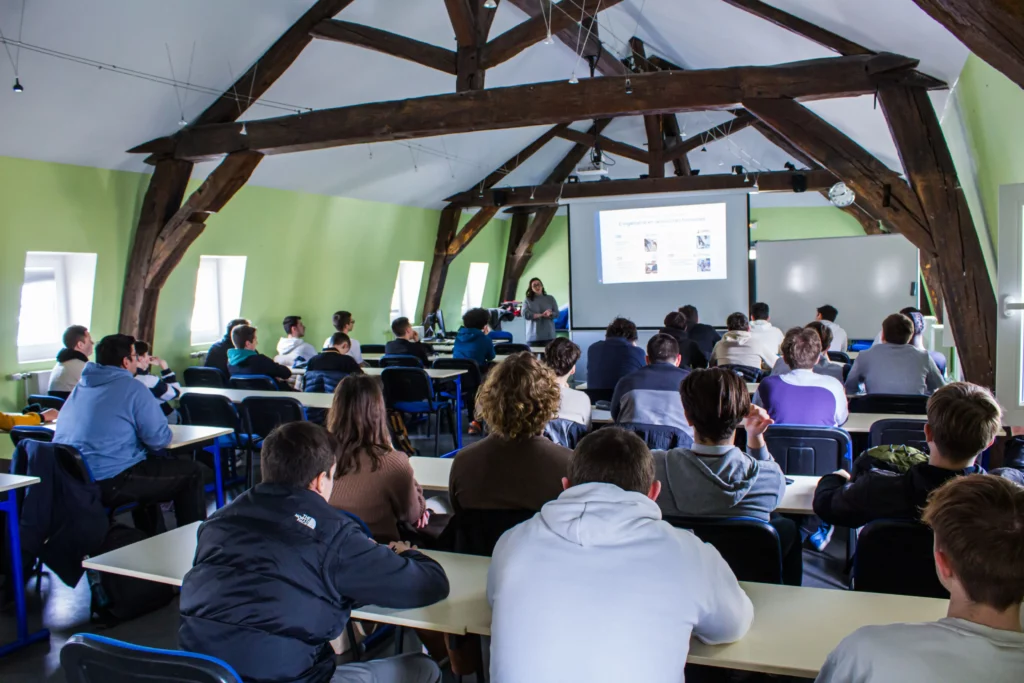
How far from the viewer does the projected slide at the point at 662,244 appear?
8.66 metres

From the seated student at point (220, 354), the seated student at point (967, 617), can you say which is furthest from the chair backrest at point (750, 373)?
the seated student at point (967, 617)

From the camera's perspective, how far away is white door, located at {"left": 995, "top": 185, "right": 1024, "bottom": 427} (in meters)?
3.74

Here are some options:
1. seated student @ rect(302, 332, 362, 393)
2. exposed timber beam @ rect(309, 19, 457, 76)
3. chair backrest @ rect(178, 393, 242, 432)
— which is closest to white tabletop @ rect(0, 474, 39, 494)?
chair backrest @ rect(178, 393, 242, 432)

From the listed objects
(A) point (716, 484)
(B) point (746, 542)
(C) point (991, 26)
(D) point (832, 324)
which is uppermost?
(C) point (991, 26)

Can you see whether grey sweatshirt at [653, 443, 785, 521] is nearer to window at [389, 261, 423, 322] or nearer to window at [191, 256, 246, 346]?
window at [191, 256, 246, 346]

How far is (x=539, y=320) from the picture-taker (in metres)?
11.1

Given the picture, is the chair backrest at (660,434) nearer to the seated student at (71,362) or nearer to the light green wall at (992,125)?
the light green wall at (992,125)

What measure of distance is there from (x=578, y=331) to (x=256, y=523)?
7840mm

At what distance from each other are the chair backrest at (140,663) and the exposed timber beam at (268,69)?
6701mm

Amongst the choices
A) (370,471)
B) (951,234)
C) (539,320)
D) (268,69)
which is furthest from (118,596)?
(539,320)

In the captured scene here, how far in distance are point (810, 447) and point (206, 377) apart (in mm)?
4873

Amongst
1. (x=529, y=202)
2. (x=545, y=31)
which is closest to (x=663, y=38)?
(x=545, y=31)

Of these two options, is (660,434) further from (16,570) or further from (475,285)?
(475,285)

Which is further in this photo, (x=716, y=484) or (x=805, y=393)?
(x=805, y=393)
